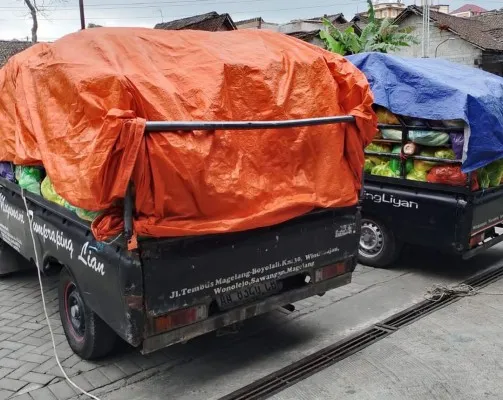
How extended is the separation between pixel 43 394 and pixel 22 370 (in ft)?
1.45

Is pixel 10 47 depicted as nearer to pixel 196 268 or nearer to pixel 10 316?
pixel 10 316

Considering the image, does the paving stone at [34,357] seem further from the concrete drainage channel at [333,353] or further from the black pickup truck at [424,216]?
the black pickup truck at [424,216]

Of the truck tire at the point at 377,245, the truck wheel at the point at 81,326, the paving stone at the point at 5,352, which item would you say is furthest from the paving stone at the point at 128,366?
the truck tire at the point at 377,245

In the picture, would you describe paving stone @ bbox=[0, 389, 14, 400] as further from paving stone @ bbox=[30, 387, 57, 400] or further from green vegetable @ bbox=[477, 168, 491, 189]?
green vegetable @ bbox=[477, 168, 491, 189]

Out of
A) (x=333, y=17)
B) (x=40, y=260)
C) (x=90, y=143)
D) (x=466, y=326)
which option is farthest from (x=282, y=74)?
(x=333, y=17)

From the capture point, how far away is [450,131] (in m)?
5.69

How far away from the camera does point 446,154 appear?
5.80m

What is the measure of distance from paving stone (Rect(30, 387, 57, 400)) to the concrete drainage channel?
119 cm

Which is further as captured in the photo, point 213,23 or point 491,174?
point 213,23

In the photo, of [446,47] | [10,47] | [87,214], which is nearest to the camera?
[87,214]

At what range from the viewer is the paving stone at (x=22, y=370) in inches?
162

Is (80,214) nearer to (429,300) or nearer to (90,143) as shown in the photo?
(90,143)

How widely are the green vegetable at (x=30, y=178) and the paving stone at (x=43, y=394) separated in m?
1.48

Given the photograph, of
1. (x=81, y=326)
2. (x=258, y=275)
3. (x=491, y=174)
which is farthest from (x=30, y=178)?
(x=491, y=174)
